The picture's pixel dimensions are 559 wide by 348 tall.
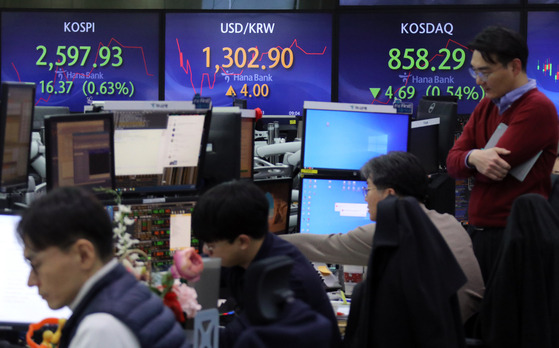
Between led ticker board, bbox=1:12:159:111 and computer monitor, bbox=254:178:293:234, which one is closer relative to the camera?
computer monitor, bbox=254:178:293:234

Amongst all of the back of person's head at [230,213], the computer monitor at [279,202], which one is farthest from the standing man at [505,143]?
the back of person's head at [230,213]

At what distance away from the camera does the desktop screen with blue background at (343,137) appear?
3.46 metres

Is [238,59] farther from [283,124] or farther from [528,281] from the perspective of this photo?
[528,281]

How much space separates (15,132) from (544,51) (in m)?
5.77

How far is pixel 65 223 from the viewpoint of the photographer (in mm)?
1314

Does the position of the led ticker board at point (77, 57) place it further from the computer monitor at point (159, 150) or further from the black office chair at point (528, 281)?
the black office chair at point (528, 281)

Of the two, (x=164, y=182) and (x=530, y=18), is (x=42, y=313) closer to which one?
(x=164, y=182)

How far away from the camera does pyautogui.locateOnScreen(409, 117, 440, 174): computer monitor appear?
3.95m

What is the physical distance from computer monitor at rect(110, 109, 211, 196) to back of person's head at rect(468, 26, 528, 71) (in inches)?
44.2

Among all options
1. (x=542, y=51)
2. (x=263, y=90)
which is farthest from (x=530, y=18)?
(x=263, y=90)

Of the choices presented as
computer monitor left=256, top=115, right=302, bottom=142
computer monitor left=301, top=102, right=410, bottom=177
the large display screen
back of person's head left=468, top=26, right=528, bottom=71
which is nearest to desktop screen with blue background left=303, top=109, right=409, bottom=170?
computer monitor left=301, top=102, right=410, bottom=177

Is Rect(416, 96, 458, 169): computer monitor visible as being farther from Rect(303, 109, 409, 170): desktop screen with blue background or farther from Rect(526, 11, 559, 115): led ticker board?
Rect(526, 11, 559, 115): led ticker board

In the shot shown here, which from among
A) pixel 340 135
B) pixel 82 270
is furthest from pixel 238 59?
pixel 82 270

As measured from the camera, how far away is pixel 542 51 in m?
6.93
